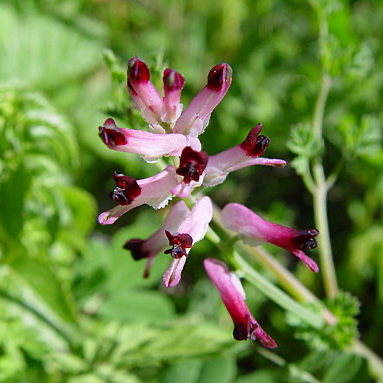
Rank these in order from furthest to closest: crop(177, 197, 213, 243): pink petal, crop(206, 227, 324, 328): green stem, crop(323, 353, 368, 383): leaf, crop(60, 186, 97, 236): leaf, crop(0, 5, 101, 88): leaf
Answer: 1. crop(0, 5, 101, 88): leaf
2. crop(60, 186, 97, 236): leaf
3. crop(323, 353, 368, 383): leaf
4. crop(206, 227, 324, 328): green stem
5. crop(177, 197, 213, 243): pink petal

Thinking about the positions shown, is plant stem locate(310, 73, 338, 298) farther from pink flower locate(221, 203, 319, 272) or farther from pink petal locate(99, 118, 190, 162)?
pink petal locate(99, 118, 190, 162)

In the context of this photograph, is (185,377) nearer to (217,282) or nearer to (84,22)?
(217,282)

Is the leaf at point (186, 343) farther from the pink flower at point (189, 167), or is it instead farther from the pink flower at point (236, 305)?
the pink flower at point (189, 167)

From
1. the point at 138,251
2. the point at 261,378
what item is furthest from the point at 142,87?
the point at 261,378

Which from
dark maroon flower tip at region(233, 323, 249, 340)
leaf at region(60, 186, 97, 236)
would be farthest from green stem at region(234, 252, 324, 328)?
leaf at region(60, 186, 97, 236)

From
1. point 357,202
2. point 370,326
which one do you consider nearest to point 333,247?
point 357,202

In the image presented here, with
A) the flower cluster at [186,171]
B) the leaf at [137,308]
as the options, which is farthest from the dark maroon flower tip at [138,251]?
the leaf at [137,308]
